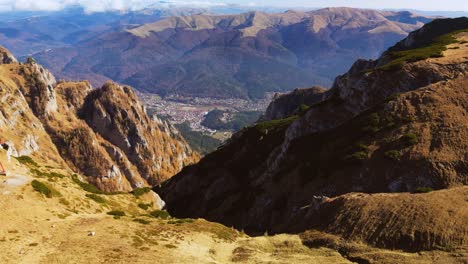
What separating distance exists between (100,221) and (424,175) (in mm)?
44869

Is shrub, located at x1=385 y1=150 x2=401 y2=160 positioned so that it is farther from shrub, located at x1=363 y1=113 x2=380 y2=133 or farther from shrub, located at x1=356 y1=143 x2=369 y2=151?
shrub, located at x1=363 y1=113 x2=380 y2=133

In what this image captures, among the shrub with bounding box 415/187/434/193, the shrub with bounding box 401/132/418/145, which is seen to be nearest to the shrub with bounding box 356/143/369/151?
the shrub with bounding box 401/132/418/145

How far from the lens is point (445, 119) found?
6719cm

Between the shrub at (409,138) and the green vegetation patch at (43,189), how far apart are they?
175 ft

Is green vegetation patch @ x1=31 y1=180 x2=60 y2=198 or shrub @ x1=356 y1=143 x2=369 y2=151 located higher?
shrub @ x1=356 y1=143 x2=369 y2=151

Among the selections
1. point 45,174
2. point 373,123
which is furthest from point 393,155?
point 45,174

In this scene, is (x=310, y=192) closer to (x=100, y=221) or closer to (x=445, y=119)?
(x=445, y=119)

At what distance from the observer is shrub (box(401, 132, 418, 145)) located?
6450 centimetres

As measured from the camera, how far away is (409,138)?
2569 inches

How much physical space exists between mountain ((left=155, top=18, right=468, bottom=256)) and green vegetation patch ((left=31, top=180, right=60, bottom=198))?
32.6m

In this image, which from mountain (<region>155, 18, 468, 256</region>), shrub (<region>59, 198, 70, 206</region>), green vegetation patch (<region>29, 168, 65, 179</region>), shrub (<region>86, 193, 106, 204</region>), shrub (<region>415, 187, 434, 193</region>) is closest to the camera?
mountain (<region>155, 18, 468, 256</region>)

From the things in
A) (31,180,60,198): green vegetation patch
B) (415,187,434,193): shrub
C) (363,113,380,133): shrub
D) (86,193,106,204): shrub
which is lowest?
(86,193,106,204): shrub

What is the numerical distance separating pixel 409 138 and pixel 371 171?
8.18m

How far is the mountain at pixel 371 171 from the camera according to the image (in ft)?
146
